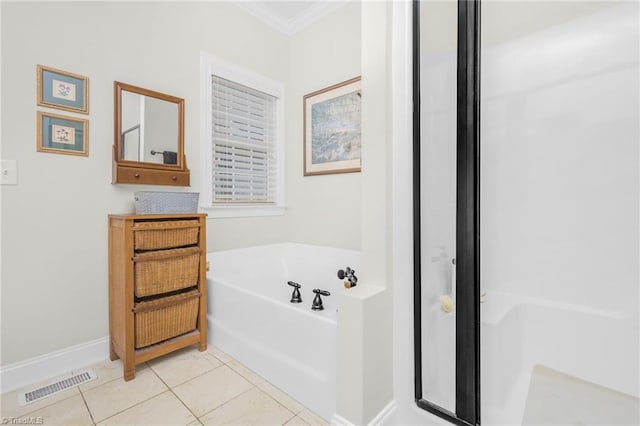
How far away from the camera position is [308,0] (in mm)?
2705

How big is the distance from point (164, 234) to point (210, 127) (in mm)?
1052

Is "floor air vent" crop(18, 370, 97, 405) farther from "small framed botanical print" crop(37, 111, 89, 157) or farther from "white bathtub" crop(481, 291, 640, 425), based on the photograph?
"white bathtub" crop(481, 291, 640, 425)

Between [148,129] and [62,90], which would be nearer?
[62,90]

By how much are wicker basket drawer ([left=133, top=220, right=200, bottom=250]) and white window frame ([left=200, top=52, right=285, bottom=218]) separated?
0.53 metres

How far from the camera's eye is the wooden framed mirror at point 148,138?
1946 mm

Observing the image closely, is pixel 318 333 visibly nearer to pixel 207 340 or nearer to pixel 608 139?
pixel 207 340

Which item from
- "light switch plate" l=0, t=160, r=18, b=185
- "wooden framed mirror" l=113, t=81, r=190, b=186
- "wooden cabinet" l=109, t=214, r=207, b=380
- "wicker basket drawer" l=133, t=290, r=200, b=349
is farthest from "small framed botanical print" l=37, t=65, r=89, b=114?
"wicker basket drawer" l=133, t=290, r=200, b=349

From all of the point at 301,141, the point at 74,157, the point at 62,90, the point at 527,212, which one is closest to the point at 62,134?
the point at 74,157

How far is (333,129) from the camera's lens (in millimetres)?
2729

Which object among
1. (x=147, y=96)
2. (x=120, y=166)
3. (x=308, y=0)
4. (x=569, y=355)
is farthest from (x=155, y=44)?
(x=569, y=355)

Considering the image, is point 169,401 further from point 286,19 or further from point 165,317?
point 286,19

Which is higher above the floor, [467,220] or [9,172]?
[9,172]

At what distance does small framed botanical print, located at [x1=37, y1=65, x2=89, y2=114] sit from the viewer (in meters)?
1.68

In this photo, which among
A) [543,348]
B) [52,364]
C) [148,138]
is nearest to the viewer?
Result: [543,348]
